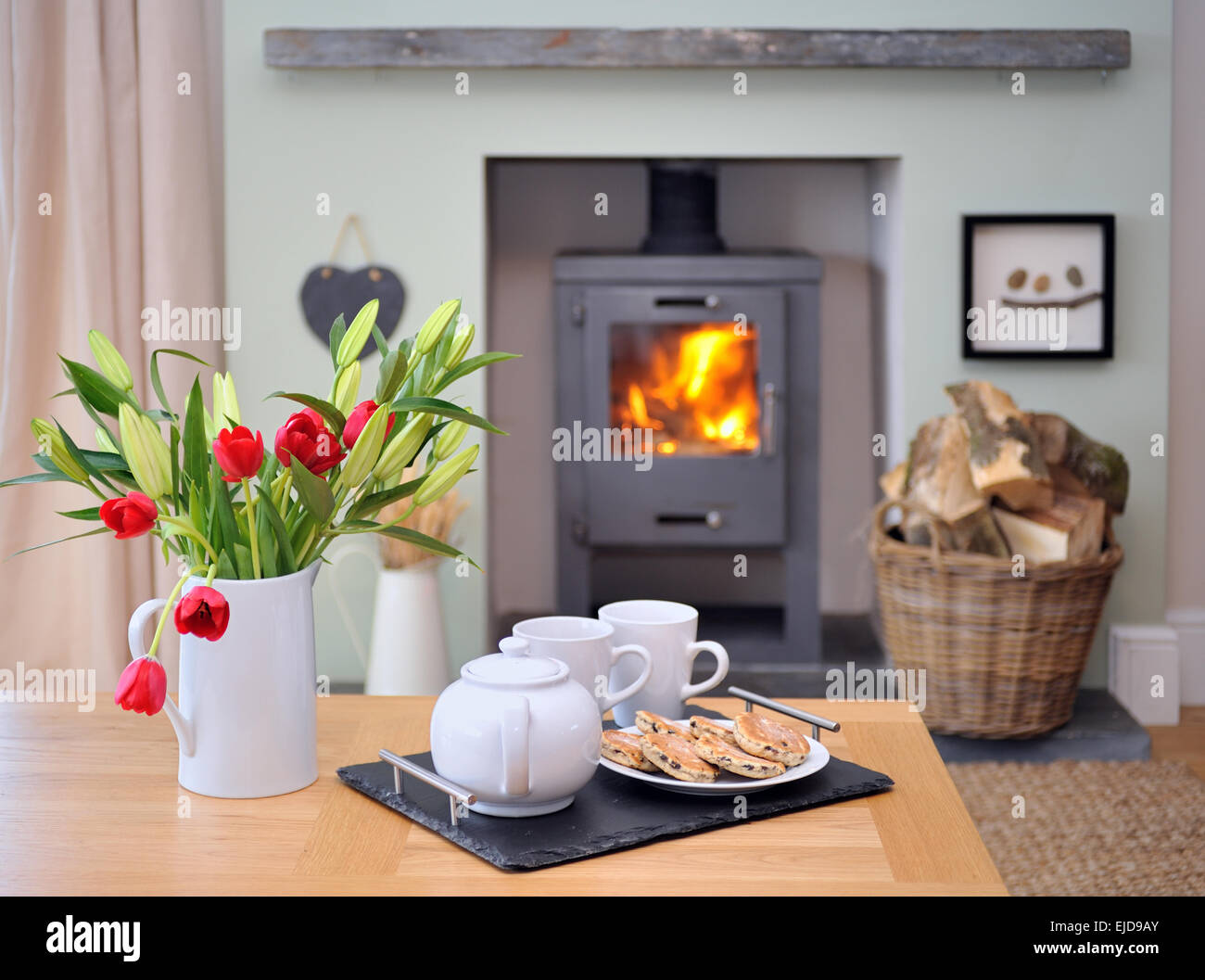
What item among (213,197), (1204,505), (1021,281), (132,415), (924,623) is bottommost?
(924,623)

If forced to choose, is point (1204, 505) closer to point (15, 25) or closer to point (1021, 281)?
point (1021, 281)

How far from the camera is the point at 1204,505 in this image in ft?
11.1

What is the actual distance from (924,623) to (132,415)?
212 centimetres

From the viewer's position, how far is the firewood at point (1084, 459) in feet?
9.64

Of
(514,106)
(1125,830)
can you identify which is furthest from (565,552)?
(1125,830)

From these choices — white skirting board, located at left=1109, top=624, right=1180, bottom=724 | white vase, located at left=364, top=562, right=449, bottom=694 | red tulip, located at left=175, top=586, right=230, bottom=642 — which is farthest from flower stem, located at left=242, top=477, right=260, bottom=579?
white skirting board, located at left=1109, top=624, right=1180, bottom=724

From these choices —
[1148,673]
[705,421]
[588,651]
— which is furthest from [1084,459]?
[588,651]

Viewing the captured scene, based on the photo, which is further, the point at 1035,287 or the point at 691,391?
the point at 691,391

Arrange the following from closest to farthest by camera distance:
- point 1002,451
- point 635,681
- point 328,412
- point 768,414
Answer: point 328,412
point 635,681
point 1002,451
point 768,414

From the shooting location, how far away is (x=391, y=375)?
3.78 ft

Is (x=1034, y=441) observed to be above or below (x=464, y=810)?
above

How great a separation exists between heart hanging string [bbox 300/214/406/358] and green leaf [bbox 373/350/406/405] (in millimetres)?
2085

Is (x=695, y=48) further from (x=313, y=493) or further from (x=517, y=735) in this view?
(x=517, y=735)

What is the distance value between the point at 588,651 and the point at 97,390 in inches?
20.6
